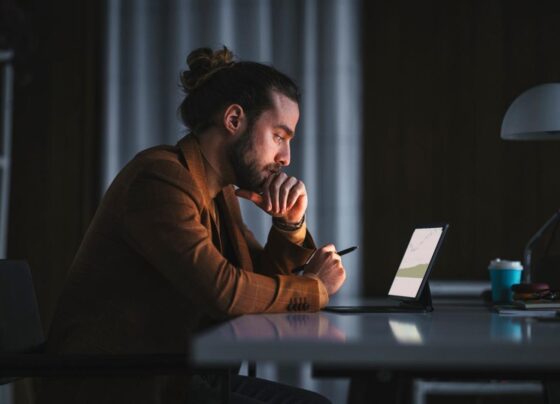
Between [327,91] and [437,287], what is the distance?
1123 millimetres

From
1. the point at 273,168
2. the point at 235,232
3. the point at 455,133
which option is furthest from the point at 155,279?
the point at 455,133

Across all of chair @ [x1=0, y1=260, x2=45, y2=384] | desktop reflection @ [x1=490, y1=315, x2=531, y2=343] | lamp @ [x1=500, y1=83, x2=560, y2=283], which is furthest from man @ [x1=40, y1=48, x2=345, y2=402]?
lamp @ [x1=500, y1=83, x2=560, y2=283]

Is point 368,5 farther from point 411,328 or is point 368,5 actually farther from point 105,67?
point 411,328

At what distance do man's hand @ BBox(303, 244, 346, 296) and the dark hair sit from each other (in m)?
0.38

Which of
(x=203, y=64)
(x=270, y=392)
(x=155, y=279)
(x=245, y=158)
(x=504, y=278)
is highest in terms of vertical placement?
(x=203, y=64)

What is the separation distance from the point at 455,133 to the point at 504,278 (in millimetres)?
1894

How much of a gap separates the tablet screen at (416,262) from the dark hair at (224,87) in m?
0.48

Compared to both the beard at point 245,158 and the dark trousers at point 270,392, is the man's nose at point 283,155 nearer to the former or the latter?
the beard at point 245,158

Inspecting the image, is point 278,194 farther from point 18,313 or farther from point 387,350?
point 387,350

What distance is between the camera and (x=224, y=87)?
196cm

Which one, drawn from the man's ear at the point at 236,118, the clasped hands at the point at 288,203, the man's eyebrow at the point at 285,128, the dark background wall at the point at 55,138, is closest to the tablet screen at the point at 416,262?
the clasped hands at the point at 288,203

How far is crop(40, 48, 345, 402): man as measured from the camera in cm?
153

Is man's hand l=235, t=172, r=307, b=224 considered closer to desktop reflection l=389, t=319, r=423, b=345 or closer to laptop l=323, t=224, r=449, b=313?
laptop l=323, t=224, r=449, b=313

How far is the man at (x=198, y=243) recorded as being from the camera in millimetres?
1529
